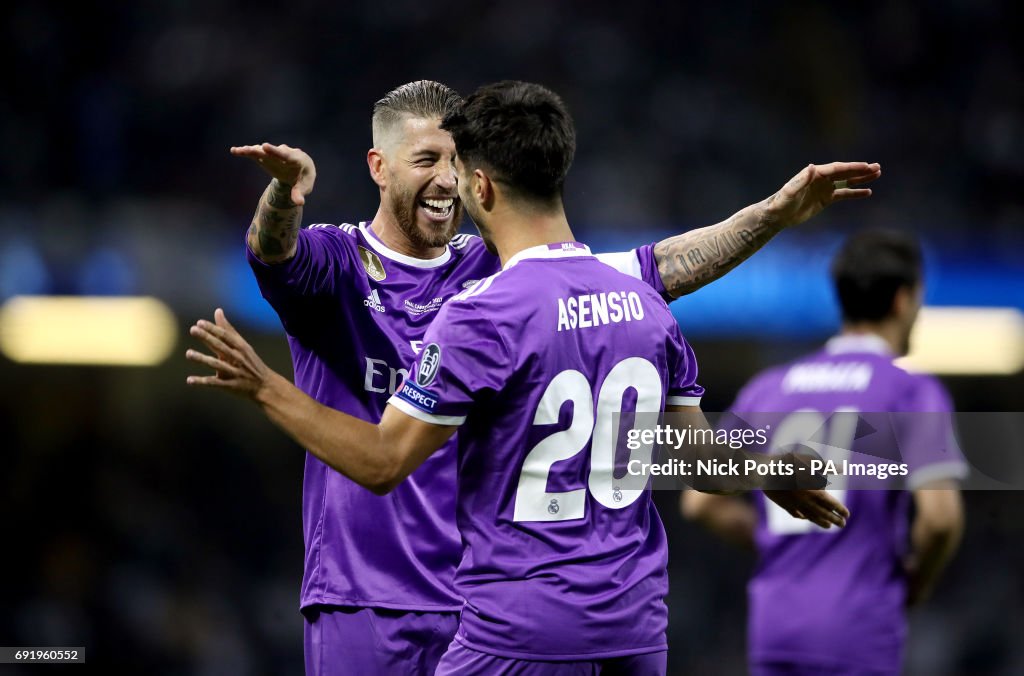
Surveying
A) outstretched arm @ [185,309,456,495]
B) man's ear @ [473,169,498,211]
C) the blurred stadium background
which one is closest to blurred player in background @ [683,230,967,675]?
man's ear @ [473,169,498,211]

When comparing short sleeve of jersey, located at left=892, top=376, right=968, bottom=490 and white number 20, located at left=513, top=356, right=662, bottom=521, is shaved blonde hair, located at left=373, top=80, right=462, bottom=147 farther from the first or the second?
short sleeve of jersey, located at left=892, top=376, right=968, bottom=490

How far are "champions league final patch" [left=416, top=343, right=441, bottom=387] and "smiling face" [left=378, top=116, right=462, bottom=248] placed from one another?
1.18m

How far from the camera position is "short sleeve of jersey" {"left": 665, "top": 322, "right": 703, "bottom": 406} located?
11.3 feet

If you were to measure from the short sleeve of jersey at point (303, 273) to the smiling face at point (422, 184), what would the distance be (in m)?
0.26

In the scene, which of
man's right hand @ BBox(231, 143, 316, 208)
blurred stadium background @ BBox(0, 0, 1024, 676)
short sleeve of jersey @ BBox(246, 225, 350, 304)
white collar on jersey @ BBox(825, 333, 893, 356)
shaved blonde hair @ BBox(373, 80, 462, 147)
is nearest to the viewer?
man's right hand @ BBox(231, 143, 316, 208)

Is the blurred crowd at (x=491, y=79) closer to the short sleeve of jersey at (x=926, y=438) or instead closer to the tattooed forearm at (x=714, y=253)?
the short sleeve of jersey at (x=926, y=438)

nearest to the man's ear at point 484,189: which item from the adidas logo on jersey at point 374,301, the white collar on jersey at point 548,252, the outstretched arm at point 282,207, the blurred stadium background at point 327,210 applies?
the white collar on jersey at point 548,252

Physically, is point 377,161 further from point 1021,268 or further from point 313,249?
point 1021,268

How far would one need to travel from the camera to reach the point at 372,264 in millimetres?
4211

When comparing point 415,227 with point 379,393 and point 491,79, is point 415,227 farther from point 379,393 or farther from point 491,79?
point 491,79

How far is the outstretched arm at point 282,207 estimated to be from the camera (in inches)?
147

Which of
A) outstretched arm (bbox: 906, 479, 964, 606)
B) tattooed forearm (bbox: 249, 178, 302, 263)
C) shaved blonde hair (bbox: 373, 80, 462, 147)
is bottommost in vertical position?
outstretched arm (bbox: 906, 479, 964, 606)

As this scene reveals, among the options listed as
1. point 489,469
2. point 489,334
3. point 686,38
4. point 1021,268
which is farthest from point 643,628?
point 686,38

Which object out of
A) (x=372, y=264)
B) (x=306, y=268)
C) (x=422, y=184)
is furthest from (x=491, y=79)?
(x=306, y=268)
